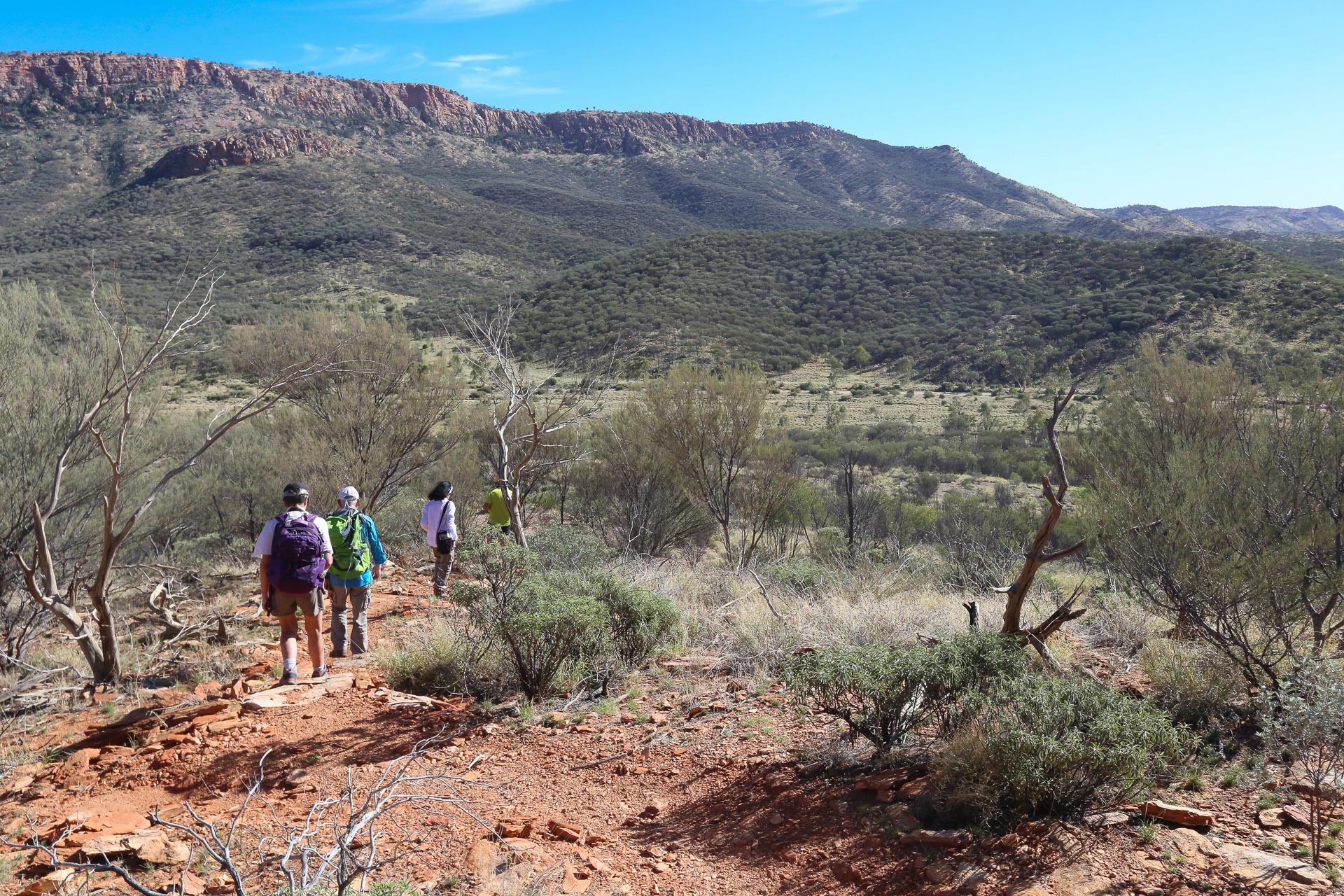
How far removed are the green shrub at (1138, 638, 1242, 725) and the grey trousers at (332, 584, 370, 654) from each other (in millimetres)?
5953

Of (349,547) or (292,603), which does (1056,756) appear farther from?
(349,547)

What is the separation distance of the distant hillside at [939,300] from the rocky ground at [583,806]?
27.4 metres

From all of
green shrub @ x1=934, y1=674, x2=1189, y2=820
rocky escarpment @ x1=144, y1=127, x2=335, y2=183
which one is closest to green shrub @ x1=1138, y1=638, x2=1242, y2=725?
green shrub @ x1=934, y1=674, x2=1189, y2=820

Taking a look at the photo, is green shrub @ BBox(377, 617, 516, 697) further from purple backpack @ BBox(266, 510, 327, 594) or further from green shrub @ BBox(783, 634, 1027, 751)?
green shrub @ BBox(783, 634, 1027, 751)

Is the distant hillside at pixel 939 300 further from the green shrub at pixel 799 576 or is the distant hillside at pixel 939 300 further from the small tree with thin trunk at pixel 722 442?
the green shrub at pixel 799 576

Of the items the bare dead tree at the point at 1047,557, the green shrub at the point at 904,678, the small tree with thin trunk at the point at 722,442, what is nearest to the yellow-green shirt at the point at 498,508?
the green shrub at the point at 904,678

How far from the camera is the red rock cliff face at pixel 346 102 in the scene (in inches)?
3027

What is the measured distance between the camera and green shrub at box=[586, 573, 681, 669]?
6.09 meters

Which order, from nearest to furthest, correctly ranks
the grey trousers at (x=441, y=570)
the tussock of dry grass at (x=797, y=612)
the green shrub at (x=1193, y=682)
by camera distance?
the green shrub at (x=1193, y=682)
the tussock of dry grass at (x=797, y=612)
the grey trousers at (x=441, y=570)

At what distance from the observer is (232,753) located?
476 centimetres

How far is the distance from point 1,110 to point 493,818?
94.9m

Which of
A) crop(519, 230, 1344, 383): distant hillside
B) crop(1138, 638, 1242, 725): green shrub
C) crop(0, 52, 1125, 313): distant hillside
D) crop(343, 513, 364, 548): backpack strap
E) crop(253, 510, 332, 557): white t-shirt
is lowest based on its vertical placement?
crop(1138, 638, 1242, 725): green shrub

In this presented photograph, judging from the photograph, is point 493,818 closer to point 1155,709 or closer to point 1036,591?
point 1155,709

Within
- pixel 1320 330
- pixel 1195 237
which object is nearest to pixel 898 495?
pixel 1320 330
